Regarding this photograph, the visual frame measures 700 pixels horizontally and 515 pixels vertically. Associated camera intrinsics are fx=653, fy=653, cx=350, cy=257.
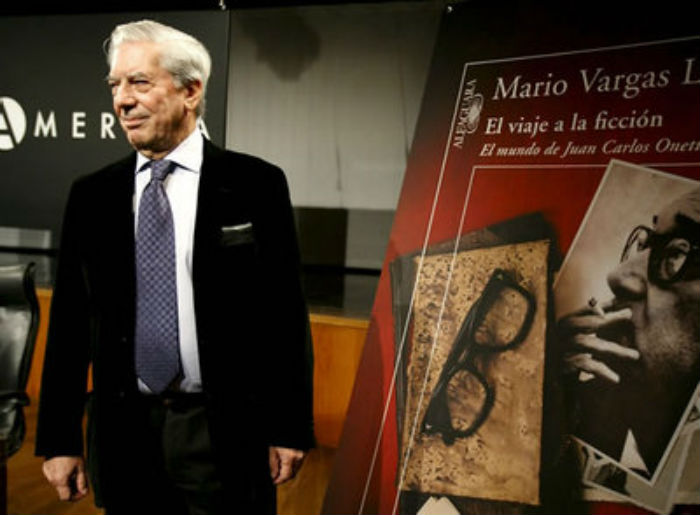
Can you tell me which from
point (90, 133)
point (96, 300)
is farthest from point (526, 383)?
point (90, 133)

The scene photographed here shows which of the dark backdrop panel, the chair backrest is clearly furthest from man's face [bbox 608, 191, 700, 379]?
the dark backdrop panel

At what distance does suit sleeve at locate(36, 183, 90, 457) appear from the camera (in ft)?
4.79

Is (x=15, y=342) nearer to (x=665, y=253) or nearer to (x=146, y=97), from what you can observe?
(x=146, y=97)

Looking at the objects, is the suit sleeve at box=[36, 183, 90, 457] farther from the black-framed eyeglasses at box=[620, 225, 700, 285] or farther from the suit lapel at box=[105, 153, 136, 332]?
the black-framed eyeglasses at box=[620, 225, 700, 285]

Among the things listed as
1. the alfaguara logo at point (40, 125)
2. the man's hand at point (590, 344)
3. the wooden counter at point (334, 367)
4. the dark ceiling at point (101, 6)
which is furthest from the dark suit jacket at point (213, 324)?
the dark ceiling at point (101, 6)

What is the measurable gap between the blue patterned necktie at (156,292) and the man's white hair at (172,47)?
197mm

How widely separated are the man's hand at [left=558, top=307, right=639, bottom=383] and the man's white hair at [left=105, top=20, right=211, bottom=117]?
95 centimetres

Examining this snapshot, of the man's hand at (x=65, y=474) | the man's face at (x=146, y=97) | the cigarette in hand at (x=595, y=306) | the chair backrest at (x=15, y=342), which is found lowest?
the man's hand at (x=65, y=474)

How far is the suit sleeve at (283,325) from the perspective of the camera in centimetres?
145

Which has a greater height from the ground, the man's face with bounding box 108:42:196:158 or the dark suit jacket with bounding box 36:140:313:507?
the man's face with bounding box 108:42:196:158

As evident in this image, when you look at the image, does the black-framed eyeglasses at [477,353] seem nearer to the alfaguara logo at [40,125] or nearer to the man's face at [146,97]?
the man's face at [146,97]

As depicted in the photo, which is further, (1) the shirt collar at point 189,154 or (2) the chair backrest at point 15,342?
(2) the chair backrest at point 15,342

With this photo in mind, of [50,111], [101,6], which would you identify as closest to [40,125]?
[50,111]

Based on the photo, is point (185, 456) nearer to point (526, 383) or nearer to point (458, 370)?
point (458, 370)
